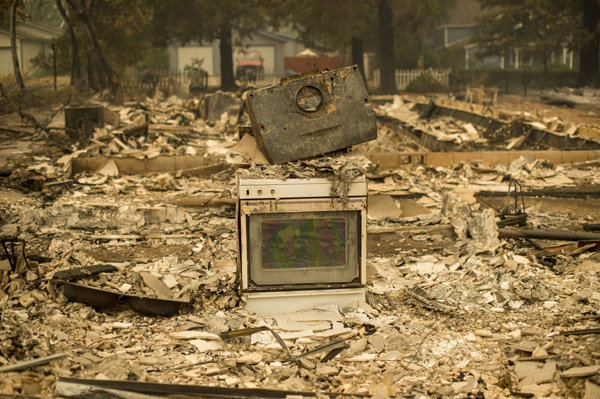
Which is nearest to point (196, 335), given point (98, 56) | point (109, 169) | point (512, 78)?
point (109, 169)

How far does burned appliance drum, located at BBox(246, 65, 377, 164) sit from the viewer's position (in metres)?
4.35

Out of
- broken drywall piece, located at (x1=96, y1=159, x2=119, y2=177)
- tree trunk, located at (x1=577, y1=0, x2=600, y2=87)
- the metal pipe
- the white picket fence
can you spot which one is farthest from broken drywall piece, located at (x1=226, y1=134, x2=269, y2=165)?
the white picket fence

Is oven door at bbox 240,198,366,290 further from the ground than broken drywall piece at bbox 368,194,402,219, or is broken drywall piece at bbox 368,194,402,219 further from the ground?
oven door at bbox 240,198,366,290

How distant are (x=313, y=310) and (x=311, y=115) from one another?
1.53 m

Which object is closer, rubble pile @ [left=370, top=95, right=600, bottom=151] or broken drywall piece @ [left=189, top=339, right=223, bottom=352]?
broken drywall piece @ [left=189, top=339, right=223, bottom=352]

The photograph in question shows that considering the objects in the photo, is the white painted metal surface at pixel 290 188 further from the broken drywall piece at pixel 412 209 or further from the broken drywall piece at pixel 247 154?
the broken drywall piece at pixel 412 209

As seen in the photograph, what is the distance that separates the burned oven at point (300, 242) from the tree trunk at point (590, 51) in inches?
1065

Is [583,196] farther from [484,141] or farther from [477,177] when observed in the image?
[484,141]

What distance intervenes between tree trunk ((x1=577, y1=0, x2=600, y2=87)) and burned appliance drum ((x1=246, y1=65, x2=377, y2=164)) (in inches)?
1051

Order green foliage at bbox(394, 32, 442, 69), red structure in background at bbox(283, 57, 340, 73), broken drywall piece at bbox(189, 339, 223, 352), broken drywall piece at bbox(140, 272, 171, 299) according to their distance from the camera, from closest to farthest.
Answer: broken drywall piece at bbox(189, 339, 223, 352) < broken drywall piece at bbox(140, 272, 171, 299) < green foliage at bbox(394, 32, 442, 69) < red structure in background at bbox(283, 57, 340, 73)

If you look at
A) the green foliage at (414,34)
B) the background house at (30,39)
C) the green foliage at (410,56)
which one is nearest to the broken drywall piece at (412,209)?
the green foliage at (414,34)

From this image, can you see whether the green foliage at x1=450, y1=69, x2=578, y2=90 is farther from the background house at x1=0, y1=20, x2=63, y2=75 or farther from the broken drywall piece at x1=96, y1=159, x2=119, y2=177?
the broken drywall piece at x1=96, y1=159, x2=119, y2=177

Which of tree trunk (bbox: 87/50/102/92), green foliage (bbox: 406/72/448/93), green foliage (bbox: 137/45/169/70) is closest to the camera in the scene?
tree trunk (bbox: 87/50/102/92)

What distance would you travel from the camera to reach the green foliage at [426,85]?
32.3m
